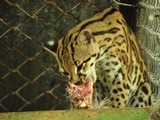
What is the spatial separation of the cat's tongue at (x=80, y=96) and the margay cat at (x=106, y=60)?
A: 17cm

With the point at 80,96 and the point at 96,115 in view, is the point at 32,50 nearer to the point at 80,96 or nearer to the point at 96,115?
the point at 80,96

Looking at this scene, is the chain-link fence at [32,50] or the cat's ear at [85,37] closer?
the cat's ear at [85,37]

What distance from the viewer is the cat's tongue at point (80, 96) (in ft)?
9.61

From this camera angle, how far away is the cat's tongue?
2930 mm

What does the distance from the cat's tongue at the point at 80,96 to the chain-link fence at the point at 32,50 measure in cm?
131

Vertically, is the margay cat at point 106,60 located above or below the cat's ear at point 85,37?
below

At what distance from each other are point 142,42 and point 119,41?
1.28 ft

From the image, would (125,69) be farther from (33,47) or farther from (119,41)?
(33,47)

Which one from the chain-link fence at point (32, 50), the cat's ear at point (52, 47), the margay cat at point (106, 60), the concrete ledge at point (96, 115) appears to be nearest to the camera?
the concrete ledge at point (96, 115)

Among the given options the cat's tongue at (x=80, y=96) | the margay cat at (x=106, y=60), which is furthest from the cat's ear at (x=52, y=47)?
the cat's tongue at (x=80, y=96)

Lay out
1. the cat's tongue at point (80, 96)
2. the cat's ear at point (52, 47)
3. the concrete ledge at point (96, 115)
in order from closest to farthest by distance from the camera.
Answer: the concrete ledge at point (96, 115) → the cat's tongue at point (80, 96) → the cat's ear at point (52, 47)

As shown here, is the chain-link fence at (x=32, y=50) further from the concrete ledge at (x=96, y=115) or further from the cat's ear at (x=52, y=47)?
the concrete ledge at (x=96, y=115)

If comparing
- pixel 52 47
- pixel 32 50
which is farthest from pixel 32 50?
pixel 52 47

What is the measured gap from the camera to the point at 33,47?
15.1 ft
